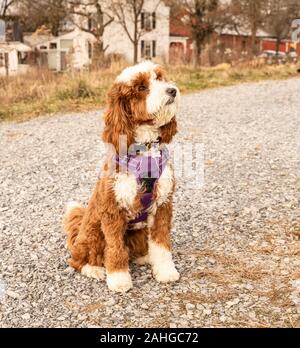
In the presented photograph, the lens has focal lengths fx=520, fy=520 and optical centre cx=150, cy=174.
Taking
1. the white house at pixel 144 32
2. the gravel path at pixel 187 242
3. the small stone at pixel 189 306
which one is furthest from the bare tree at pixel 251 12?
the small stone at pixel 189 306

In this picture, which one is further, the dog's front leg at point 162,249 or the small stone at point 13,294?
the dog's front leg at point 162,249

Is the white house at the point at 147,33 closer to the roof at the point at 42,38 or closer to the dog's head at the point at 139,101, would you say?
the roof at the point at 42,38

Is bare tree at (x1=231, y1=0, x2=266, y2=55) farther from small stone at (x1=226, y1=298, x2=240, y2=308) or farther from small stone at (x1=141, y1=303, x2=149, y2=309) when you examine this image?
small stone at (x1=141, y1=303, x2=149, y2=309)

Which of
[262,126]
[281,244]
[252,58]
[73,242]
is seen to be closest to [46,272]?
[73,242]

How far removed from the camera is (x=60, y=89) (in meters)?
12.8

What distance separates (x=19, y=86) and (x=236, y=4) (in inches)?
709

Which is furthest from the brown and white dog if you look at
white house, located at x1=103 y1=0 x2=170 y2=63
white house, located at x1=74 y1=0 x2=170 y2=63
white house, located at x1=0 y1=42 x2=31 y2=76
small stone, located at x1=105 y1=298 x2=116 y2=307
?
A: white house, located at x1=103 y1=0 x2=170 y2=63

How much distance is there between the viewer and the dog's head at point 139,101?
3.34 meters

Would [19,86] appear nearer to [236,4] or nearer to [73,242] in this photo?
[73,242]

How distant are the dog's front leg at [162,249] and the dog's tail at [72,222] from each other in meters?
0.64

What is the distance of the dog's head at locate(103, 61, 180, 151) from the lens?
3.34 m

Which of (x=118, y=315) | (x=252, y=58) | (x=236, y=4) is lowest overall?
(x=118, y=315)

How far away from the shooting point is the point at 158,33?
37656mm

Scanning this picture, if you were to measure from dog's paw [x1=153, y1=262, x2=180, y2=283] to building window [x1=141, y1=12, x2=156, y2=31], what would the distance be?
1200 inches
